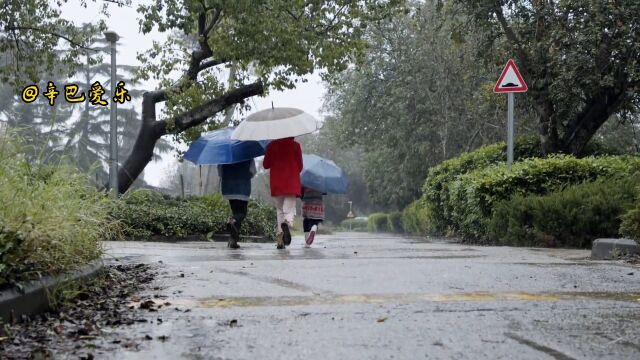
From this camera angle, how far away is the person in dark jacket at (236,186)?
40.7ft

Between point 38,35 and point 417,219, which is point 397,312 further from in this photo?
point 417,219

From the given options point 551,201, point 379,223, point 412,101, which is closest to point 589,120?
point 551,201

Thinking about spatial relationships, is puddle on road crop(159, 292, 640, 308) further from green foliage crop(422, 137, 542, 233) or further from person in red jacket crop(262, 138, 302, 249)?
green foliage crop(422, 137, 542, 233)

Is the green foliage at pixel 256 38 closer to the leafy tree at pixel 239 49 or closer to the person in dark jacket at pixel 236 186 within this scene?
the leafy tree at pixel 239 49

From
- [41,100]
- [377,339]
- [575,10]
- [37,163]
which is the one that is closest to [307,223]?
[37,163]

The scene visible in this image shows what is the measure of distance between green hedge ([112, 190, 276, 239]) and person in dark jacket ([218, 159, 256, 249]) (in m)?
2.80

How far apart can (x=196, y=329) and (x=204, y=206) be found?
1465 cm

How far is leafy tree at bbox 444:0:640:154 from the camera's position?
1708 cm

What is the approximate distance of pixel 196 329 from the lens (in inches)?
176

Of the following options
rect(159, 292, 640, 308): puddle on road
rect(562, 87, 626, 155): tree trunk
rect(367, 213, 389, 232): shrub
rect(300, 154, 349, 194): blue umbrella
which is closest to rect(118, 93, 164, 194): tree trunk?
rect(300, 154, 349, 194): blue umbrella

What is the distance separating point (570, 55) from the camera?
1759 centimetres

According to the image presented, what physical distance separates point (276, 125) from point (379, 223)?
45.8 m

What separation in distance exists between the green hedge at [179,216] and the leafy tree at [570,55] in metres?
7.35

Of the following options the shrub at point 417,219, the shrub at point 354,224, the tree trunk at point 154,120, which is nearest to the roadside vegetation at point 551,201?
the tree trunk at point 154,120
